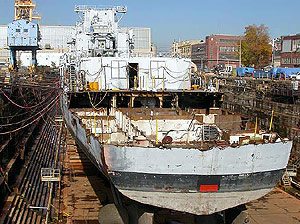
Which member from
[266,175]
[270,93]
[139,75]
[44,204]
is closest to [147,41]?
[270,93]

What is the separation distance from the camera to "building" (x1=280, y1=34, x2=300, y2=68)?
4538 cm

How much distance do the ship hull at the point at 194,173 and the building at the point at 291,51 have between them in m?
40.9

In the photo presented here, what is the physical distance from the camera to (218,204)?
8.39 meters

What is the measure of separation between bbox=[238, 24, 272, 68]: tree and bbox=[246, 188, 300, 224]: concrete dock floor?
125ft

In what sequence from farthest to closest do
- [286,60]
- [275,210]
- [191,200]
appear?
[286,60] < [275,210] < [191,200]

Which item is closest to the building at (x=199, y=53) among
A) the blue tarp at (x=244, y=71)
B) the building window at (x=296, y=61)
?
the building window at (x=296, y=61)

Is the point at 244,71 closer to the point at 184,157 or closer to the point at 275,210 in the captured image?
the point at 275,210

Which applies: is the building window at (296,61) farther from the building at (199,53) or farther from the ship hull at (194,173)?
the ship hull at (194,173)

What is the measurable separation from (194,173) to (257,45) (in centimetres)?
4532

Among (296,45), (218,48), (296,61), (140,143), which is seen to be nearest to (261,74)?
(296,61)

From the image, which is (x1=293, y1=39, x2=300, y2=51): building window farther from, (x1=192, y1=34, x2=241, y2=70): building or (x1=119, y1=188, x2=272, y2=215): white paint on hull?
(x1=119, y1=188, x2=272, y2=215): white paint on hull

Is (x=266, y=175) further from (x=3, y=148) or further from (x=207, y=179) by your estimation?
(x=3, y=148)

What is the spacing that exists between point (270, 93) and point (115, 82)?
11110 millimetres

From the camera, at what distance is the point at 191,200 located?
8234mm
